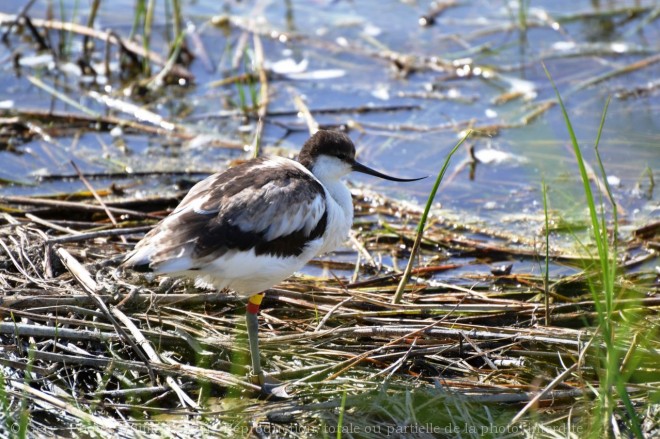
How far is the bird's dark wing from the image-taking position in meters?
4.24

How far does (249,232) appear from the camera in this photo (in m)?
4.37

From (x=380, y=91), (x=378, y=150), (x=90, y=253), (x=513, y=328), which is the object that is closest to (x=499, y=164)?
Answer: (x=378, y=150)

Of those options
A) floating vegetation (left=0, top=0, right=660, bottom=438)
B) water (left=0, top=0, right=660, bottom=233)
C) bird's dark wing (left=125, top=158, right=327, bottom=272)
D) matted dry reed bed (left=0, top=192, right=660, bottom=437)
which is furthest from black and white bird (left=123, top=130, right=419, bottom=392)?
water (left=0, top=0, right=660, bottom=233)

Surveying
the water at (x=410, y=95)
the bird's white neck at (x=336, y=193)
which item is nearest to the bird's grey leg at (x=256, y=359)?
the bird's white neck at (x=336, y=193)

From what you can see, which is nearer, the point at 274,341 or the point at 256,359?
the point at 256,359

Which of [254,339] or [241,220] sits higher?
[241,220]

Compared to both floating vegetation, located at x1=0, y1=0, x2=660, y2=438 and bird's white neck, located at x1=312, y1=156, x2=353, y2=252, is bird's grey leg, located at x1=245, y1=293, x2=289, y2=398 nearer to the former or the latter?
floating vegetation, located at x1=0, y1=0, x2=660, y2=438

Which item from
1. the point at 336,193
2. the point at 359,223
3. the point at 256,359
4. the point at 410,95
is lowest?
the point at 256,359

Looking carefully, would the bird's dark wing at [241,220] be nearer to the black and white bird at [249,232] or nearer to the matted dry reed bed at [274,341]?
the black and white bird at [249,232]

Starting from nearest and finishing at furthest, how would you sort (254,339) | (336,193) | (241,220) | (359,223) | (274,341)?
(241,220)
(254,339)
(274,341)
(336,193)
(359,223)

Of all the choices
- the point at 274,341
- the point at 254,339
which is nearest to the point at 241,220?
the point at 254,339

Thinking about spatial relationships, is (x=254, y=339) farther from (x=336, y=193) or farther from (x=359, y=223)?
(x=359, y=223)

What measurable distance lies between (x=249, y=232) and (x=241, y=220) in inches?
2.6

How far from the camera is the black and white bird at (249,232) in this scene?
4258mm
